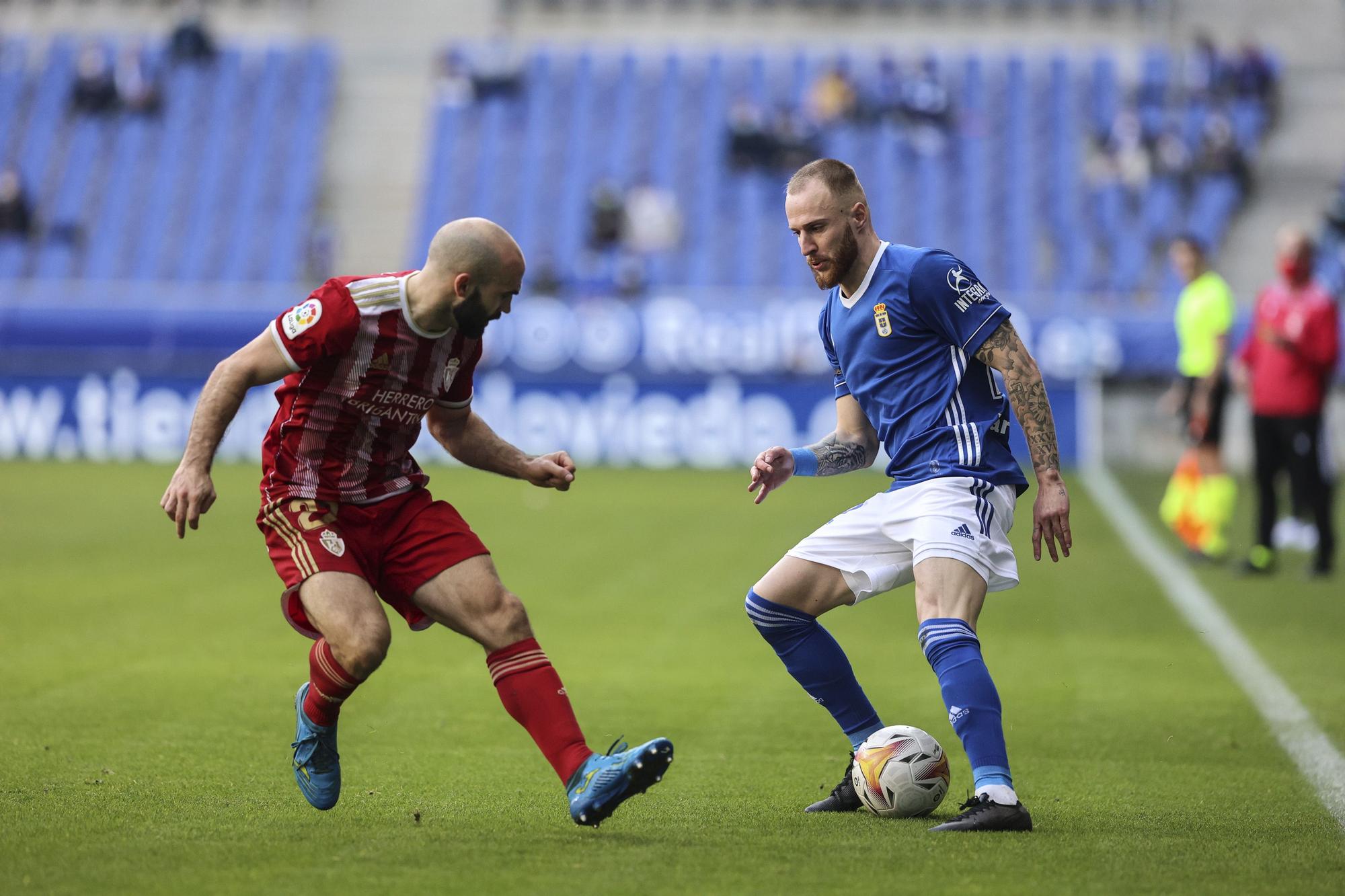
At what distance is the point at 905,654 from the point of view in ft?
28.3

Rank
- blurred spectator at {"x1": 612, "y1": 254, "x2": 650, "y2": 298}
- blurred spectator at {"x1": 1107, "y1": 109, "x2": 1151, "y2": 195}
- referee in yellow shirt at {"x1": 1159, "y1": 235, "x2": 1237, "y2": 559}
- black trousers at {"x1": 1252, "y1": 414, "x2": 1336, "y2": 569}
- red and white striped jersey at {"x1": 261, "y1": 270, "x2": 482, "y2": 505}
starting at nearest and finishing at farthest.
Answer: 1. red and white striped jersey at {"x1": 261, "y1": 270, "x2": 482, "y2": 505}
2. black trousers at {"x1": 1252, "y1": 414, "x2": 1336, "y2": 569}
3. referee in yellow shirt at {"x1": 1159, "y1": 235, "x2": 1237, "y2": 559}
4. blurred spectator at {"x1": 612, "y1": 254, "x2": 650, "y2": 298}
5. blurred spectator at {"x1": 1107, "y1": 109, "x2": 1151, "y2": 195}

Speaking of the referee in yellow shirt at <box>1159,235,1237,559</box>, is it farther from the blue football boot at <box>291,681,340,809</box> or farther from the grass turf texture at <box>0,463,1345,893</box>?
the blue football boot at <box>291,681,340,809</box>

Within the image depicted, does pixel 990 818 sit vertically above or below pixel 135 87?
below

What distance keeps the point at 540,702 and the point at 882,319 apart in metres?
1.56

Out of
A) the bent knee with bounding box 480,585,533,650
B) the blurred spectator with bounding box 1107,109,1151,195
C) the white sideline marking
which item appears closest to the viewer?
the bent knee with bounding box 480,585,533,650

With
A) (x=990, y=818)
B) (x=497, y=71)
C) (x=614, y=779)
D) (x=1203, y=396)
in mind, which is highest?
(x=497, y=71)

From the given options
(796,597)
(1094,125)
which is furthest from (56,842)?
(1094,125)

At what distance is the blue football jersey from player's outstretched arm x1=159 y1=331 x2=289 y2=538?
179cm

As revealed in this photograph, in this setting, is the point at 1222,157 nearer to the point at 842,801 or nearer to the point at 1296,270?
the point at 1296,270

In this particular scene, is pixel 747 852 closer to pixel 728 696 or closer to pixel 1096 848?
pixel 1096 848

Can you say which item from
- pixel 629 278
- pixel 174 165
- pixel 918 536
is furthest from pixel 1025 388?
pixel 174 165

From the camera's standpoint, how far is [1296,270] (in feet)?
38.8

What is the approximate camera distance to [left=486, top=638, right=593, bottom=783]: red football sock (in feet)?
15.5

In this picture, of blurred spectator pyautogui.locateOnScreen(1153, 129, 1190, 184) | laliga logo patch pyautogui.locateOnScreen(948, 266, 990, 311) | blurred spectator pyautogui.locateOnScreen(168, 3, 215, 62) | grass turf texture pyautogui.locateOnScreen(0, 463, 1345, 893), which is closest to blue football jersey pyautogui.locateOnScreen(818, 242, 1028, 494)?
laliga logo patch pyautogui.locateOnScreen(948, 266, 990, 311)
